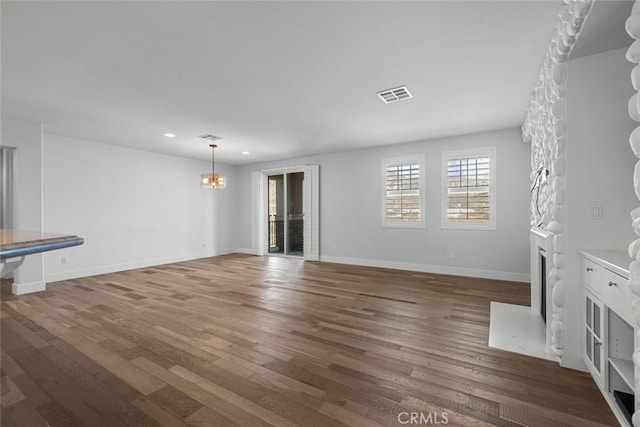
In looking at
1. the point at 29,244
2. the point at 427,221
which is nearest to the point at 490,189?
the point at 427,221

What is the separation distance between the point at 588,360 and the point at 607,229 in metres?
0.96

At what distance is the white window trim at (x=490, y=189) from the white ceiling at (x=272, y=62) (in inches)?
25.2

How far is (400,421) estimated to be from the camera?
1.62 m

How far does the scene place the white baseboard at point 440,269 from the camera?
15.8ft

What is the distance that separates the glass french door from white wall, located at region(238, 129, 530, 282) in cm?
51

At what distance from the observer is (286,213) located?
7754mm

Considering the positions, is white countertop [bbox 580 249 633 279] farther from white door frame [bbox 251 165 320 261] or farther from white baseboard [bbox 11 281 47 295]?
white baseboard [bbox 11 281 47 295]

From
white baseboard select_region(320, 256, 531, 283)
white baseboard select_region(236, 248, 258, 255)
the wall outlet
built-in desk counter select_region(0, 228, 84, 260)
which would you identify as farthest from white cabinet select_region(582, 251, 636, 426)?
white baseboard select_region(236, 248, 258, 255)

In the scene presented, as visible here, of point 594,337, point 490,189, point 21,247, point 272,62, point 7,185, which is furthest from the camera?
point 490,189

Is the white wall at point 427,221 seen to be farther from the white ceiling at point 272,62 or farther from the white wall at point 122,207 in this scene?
the white wall at point 122,207

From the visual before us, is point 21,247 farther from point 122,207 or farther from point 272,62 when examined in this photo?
point 122,207

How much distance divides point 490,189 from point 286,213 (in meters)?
4.81

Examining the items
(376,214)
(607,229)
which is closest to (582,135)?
(607,229)

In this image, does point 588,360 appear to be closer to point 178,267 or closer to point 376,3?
point 376,3
